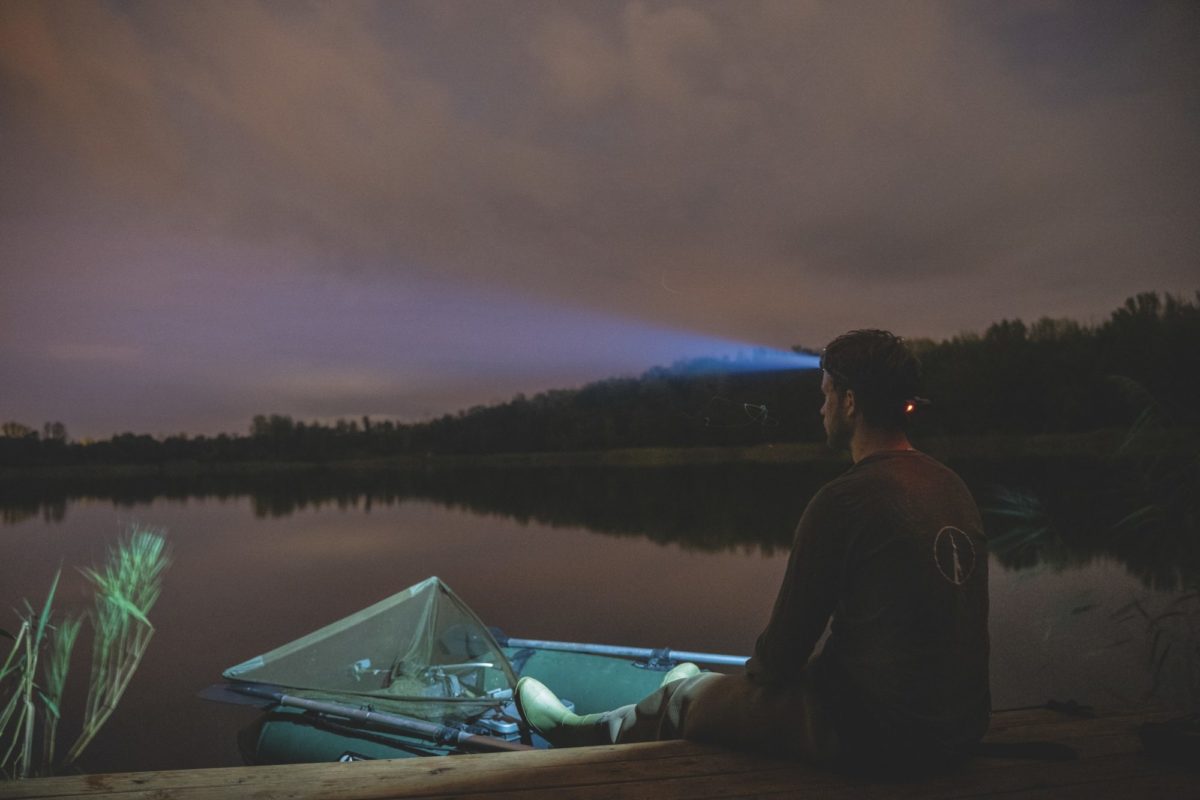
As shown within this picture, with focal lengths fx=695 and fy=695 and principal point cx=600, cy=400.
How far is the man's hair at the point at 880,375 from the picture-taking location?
5.74ft

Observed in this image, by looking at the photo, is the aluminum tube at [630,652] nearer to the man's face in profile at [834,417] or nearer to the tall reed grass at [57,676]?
the man's face in profile at [834,417]

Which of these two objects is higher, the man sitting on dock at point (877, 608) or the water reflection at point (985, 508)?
the man sitting on dock at point (877, 608)

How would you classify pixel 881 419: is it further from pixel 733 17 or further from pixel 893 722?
pixel 733 17

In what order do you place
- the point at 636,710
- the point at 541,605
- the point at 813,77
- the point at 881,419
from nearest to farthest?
the point at 881,419 → the point at 636,710 → the point at 813,77 → the point at 541,605

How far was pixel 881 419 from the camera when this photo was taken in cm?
176

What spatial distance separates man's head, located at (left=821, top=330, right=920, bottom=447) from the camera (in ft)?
5.74

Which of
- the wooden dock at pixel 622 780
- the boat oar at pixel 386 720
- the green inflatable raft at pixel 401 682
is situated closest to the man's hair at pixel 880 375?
the wooden dock at pixel 622 780

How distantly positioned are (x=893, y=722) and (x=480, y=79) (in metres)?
11.0

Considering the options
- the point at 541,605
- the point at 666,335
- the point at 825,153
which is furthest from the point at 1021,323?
the point at 666,335

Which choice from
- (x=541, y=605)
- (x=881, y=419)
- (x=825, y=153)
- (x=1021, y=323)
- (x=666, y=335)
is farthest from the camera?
(x=1021, y=323)

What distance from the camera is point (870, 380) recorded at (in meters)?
1.76

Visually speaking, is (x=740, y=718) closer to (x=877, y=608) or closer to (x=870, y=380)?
(x=877, y=608)

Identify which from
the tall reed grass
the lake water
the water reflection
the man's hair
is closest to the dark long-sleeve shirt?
the man's hair

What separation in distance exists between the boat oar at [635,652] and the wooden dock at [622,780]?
195 centimetres
